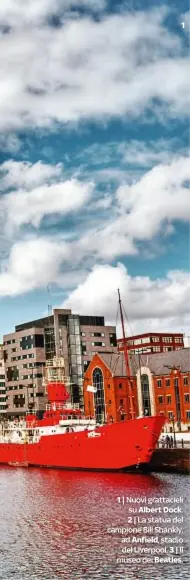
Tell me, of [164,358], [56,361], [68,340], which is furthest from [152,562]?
[68,340]

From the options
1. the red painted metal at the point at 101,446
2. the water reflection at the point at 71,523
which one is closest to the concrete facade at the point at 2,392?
the red painted metal at the point at 101,446

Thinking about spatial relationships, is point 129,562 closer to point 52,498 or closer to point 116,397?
point 52,498

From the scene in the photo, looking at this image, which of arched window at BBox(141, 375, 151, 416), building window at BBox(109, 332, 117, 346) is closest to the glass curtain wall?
building window at BBox(109, 332, 117, 346)

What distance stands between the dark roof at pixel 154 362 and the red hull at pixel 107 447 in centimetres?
3460

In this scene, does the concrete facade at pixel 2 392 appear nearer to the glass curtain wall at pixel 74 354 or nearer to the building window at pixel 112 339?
the glass curtain wall at pixel 74 354

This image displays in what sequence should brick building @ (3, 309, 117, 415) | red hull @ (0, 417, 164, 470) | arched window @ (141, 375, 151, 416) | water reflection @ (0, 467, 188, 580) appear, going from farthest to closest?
brick building @ (3, 309, 117, 415) < arched window @ (141, 375, 151, 416) < red hull @ (0, 417, 164, 470) < water reflection @ (0, 467, 188, 580)

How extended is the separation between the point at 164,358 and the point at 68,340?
3565cm

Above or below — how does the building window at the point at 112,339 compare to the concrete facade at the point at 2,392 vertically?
above

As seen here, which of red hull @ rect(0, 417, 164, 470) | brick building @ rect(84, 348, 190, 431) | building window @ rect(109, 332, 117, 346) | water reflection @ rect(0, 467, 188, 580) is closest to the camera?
water reflection @ rect(0, 467, 188, 580)

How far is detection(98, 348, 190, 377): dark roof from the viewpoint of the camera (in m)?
110

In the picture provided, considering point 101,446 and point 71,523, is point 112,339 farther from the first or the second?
point 71,523

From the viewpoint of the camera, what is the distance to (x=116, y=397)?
117 metres

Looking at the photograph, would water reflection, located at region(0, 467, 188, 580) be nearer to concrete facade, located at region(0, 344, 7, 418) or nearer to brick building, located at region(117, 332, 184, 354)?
concrete facade, located at region(0, 344, 7, 418)

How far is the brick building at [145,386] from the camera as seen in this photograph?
107m
